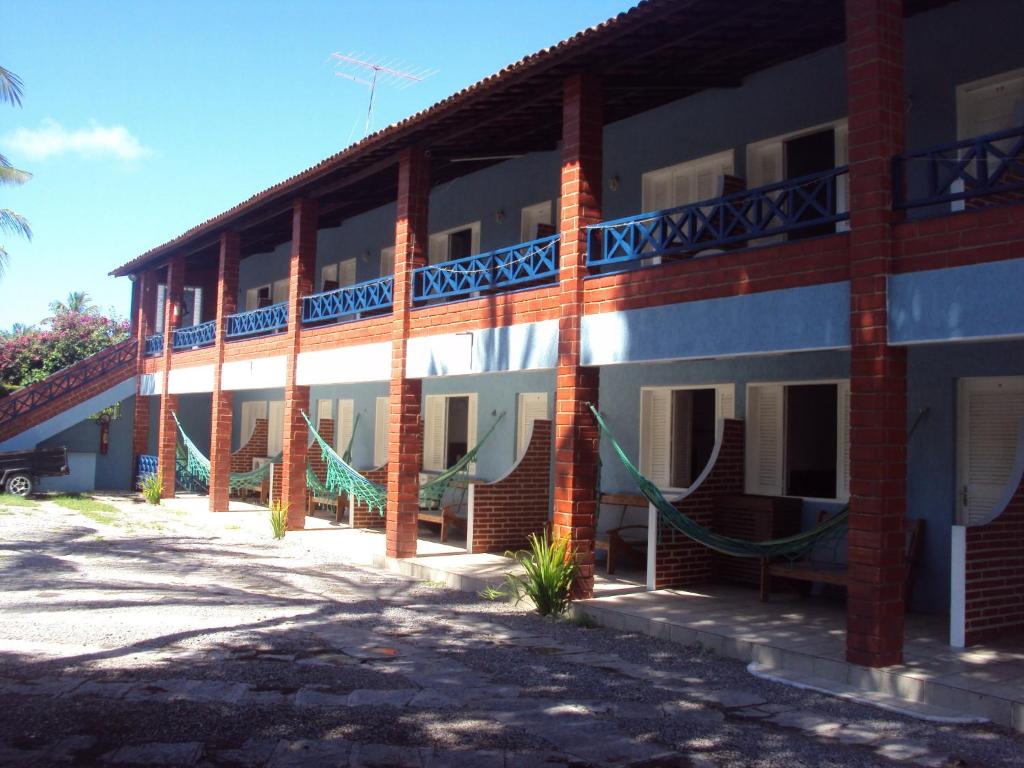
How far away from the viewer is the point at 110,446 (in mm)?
23781

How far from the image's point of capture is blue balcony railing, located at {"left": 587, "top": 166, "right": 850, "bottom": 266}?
7.84m

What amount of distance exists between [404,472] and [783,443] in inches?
195

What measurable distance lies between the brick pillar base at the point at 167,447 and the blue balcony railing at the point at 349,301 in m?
6.56

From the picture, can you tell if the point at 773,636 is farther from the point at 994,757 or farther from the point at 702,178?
the point at 702,178

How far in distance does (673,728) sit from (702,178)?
765 centimetres

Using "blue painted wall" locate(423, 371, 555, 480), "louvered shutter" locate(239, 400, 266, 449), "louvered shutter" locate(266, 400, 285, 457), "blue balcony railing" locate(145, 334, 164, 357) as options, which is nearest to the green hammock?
"blue painted wall" locate(423, 371, 555, 480)

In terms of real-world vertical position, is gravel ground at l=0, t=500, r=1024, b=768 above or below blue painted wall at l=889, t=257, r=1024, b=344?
below

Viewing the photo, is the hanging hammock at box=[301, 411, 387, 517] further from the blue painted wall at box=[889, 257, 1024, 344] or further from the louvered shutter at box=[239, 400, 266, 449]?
the louvered shutter at box=[239, 400, 266, 449]

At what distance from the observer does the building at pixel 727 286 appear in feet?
23.3

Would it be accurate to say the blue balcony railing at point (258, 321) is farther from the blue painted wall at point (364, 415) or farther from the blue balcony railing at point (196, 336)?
the blue painted wall at point (364, 415)

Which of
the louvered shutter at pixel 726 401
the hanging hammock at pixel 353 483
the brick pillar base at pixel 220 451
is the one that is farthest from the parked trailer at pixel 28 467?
the louvered shutter at pixel 726 401

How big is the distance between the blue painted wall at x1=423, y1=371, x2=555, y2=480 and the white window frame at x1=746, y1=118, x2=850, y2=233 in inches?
173

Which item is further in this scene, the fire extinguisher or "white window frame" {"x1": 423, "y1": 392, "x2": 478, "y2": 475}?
the fire extinguisher

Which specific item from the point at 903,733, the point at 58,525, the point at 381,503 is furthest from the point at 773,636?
the point at 58,525
